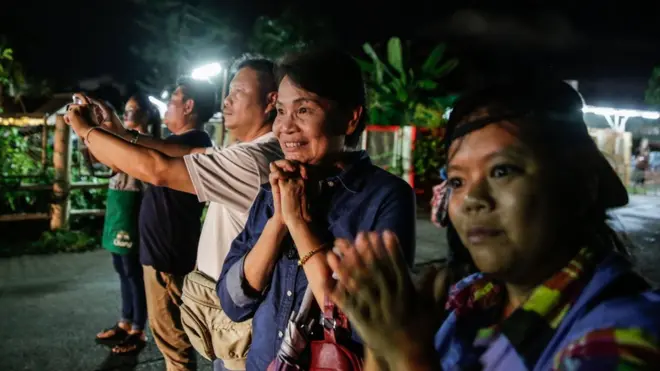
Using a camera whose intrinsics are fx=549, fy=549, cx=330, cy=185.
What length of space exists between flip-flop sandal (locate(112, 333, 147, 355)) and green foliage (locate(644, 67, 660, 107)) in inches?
892

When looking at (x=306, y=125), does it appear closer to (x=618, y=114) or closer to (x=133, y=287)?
(x=133, y=287)

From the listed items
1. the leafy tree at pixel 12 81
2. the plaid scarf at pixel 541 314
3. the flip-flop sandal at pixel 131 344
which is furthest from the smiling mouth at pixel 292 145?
the leafy tree at pixel 12 81

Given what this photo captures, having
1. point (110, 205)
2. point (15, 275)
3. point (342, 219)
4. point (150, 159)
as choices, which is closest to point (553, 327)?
point (342, 219)

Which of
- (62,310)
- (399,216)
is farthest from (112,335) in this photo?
(399,216)

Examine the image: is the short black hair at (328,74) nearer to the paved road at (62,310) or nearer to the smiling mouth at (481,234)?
the smiling mouth at (481,234)

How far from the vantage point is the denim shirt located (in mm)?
1797

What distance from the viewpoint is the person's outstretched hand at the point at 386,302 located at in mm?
953

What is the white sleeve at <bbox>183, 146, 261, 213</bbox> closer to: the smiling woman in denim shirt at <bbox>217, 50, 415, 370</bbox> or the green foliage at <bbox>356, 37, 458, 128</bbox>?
the smiling woman in denim shirt at <bbox>217, 50, 415, 370</bbox>

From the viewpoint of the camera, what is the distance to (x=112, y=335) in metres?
4.66

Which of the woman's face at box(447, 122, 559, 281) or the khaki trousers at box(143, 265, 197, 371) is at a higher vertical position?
the woman's face at box(447, 122, 559, 281)

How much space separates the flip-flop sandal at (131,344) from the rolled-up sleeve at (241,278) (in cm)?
284

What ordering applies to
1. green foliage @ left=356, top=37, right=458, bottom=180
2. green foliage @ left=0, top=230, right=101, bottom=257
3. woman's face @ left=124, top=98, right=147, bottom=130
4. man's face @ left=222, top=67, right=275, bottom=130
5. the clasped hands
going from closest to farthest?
1. the clasped hands
2. man's face @ left=222, top=67, right=275, bottom=130
3. woman's face @ left=124, top=98, right=147, bottom=130
4. green foliage @ left=0, top=230, right=101, bottom=257
5. green foliage @ left=356, top=37, right=458, bottom=180

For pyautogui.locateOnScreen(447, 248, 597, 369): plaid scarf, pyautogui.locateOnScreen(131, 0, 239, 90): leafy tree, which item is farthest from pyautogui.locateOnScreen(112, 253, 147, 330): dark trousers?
pyautogui.locateOnScreen(131, 0, 239, 90): leafy tree

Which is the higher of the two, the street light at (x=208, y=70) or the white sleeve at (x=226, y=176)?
the street light at (x=208, y=70)
